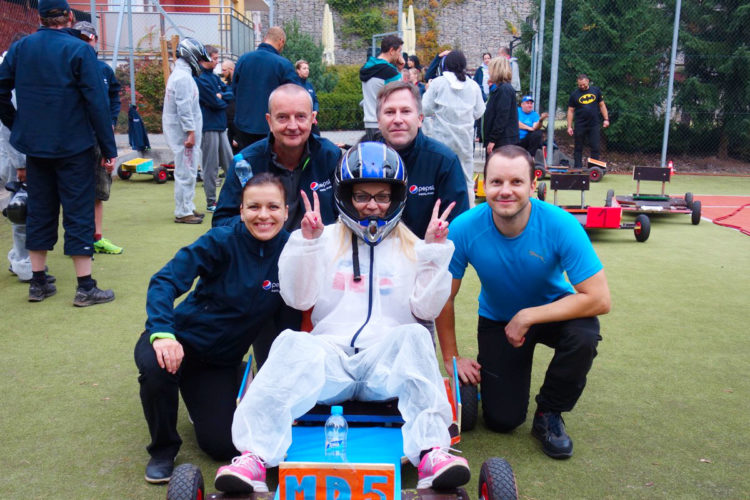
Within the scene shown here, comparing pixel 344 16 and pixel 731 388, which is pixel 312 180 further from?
pixel 344 16

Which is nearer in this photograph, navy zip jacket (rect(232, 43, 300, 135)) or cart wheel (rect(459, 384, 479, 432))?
cart wheel (rect(459, 384, 479, 432))

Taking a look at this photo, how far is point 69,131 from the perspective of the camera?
215 inches

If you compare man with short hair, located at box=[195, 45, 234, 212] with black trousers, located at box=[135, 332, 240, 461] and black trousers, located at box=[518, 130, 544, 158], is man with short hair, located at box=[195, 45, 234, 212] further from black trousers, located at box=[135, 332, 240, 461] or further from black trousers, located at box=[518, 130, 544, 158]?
black trousers, located at box=[135, 332, 240, 461]

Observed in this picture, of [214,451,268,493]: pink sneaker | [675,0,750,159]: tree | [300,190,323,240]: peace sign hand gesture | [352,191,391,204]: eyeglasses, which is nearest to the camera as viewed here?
[214,451,268,493]: pink sneaker

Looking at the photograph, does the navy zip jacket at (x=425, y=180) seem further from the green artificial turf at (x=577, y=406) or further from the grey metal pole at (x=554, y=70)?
the grey metal pole at (x=554, y=70)

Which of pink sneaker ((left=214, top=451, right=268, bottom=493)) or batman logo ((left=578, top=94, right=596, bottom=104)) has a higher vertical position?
batman logo ((left=578, top=94, right=596, bottom=104))

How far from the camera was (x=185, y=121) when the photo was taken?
8.66 metres

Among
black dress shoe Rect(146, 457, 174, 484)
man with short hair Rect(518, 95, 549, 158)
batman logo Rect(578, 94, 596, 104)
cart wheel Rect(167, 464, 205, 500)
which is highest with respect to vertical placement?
batman logo Rect(578, 94, 596, 104)

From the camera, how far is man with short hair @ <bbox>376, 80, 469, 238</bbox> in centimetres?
406

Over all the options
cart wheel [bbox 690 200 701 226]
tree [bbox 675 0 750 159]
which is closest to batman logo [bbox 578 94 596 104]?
tree [bbox 675 0 750 159]

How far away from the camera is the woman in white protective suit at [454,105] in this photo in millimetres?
8703

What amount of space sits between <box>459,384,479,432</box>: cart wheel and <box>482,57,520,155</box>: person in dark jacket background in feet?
21.2

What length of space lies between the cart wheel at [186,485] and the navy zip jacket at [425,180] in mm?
1973

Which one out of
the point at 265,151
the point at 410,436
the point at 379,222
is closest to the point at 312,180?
the point at 265,151
